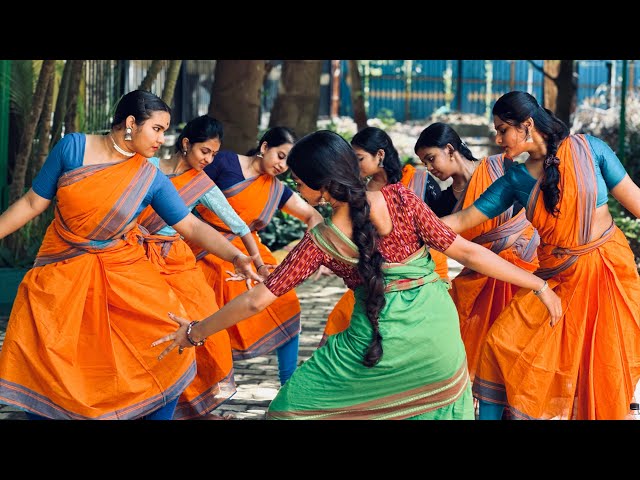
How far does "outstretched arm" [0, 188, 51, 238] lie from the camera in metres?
4.61

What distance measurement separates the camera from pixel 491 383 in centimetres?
491

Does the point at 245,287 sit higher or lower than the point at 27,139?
lower

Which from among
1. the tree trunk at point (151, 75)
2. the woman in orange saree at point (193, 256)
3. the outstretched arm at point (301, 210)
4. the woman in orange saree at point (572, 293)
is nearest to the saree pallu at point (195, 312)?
the woman in orange saree at point (193, 256)

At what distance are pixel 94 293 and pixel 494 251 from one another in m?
2.22

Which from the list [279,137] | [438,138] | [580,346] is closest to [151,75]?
[279,137]

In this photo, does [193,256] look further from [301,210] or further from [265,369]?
[265,369]

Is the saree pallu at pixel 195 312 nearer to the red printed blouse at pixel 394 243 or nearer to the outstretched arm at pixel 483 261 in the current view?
the red printed blouse at pixel 394 243

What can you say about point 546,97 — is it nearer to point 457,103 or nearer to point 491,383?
point 457,103

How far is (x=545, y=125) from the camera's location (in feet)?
15.5

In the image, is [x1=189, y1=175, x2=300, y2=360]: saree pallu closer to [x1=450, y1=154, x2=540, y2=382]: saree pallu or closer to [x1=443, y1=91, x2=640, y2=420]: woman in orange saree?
[x1=450, y1=154, x2=540, y2=382]: saree pallu

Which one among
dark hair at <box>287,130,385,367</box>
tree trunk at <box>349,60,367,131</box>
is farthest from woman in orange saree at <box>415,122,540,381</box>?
tree trunk at <box>349,60,367,131</box>

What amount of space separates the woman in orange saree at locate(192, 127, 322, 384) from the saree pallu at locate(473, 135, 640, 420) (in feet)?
5.66

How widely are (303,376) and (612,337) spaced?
167cm

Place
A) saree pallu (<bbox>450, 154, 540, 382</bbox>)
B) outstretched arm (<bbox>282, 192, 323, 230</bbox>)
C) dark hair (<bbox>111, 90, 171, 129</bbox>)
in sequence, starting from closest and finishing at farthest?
dark hair (<bbox>111, 90, 171, 129</bbox>)
saree pallu (<bbox>450, 154, 540, 382</bbox>)
outstretched arm (<bbox>282, 192, 323, 230</bbox>)
